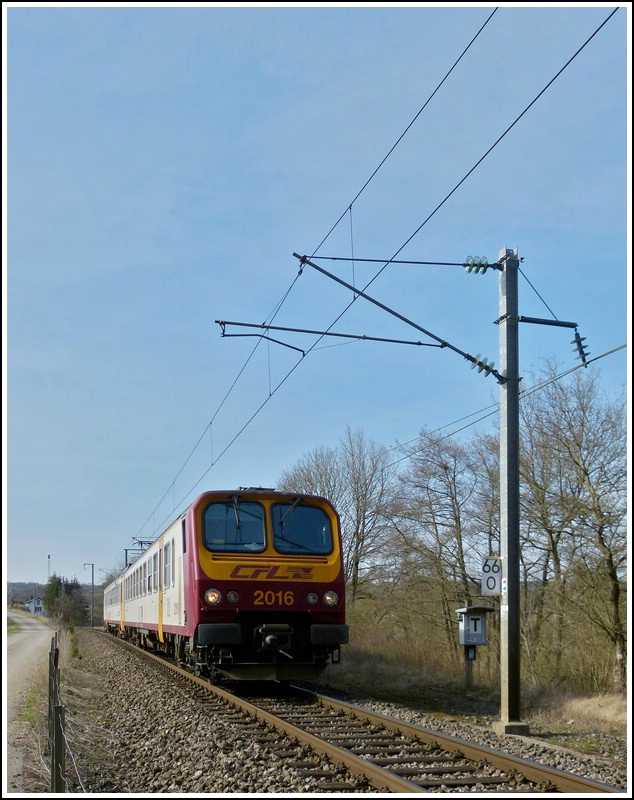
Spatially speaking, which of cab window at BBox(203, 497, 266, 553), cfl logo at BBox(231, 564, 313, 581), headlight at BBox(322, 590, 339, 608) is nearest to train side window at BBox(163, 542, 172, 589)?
cab window at BBox(203, 497, 266, 553)

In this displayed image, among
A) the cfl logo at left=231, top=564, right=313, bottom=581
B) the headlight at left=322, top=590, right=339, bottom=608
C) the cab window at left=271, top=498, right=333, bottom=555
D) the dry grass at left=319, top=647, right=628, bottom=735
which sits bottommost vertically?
the dry grass at left=319, top=647, right=628, bottom=735

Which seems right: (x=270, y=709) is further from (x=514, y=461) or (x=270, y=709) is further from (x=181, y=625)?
(x=514, y=461)

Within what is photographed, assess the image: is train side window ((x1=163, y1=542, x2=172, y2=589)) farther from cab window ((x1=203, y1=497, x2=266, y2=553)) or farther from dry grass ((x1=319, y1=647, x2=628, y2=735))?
dry grass ((x1=319, y1=647, x2=628, y2=735))

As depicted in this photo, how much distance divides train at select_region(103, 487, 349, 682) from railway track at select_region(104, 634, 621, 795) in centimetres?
102

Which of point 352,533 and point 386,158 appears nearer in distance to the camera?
point 386,158

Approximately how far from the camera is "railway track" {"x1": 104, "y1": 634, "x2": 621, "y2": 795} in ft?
21.5

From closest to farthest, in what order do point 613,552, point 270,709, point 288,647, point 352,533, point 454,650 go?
point 270,709, point 288,647, point 613,552, point 454,650, point 352,533

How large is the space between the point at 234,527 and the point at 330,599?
174 cm

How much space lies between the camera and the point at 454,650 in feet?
82.1

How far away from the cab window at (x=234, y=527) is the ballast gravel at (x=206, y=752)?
2145 mm

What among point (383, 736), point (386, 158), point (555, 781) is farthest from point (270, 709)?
point (386, 158)

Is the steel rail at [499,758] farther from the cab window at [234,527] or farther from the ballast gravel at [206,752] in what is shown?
the cab window at [234,527]

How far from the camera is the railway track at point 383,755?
6539 mm

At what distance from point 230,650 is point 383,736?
12.7ft
